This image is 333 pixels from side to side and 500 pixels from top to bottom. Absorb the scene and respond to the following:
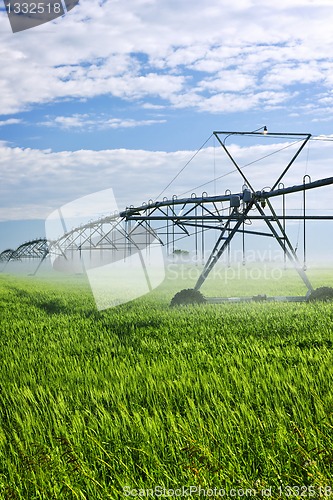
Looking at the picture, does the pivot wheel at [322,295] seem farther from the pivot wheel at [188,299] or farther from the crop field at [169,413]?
the crop field at [169,413]

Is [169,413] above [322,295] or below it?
below

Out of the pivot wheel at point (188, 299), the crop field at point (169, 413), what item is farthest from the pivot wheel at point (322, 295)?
the crop field at point (169, 413)

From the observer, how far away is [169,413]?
16.9ft

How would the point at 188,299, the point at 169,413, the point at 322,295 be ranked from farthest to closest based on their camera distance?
the point at 322,295 < the point at 188,299 < the point at 169,413

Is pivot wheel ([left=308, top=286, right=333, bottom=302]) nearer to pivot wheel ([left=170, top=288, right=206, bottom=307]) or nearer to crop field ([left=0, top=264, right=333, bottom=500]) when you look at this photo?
pivot wheel ([left=170, top=288, right=206, bottom=307])

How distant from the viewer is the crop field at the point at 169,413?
3691 mm

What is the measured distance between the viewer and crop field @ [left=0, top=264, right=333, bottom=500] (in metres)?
3.69

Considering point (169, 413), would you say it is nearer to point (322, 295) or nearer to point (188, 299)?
point (188, 299)

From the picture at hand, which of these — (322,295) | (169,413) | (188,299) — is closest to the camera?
(169,413)

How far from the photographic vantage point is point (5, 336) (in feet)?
39.3

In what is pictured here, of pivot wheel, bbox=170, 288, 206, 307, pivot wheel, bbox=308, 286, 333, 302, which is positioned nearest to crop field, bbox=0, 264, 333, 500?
pivot wheel, bbox=170, 288, 206, 307

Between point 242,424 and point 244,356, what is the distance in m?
3.27

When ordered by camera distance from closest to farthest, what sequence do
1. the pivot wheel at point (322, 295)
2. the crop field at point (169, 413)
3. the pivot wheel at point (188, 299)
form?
the crop field at point (169, 413) < the pivot wheel at point (188, 299) < the pivot wheel at point (322, 295)

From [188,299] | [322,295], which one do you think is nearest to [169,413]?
[188,299]
